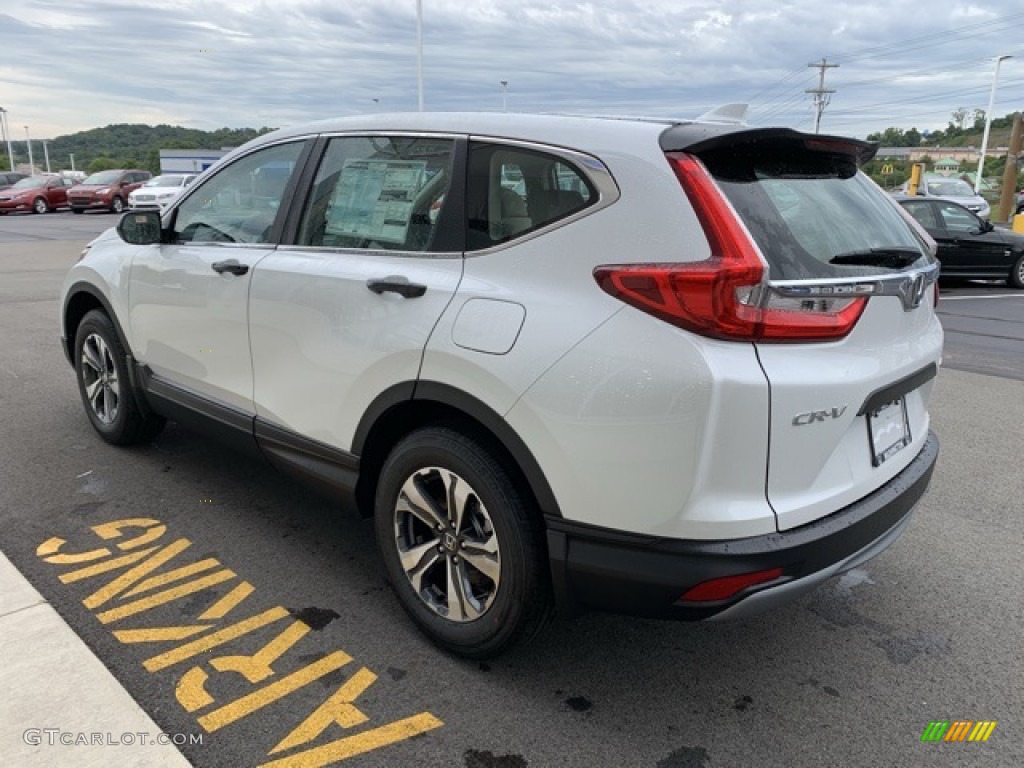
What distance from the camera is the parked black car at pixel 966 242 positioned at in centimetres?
1299

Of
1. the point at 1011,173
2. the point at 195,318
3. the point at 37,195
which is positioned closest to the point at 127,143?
the point at 37,195

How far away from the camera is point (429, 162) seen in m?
2.82

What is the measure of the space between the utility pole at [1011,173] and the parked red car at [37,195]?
34.9m

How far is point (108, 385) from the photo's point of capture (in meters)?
4.61

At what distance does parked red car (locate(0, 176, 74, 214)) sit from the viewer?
31797 millimetres

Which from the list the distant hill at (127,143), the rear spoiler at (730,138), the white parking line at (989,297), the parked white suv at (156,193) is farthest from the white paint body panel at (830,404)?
the distant hill at (127,143)

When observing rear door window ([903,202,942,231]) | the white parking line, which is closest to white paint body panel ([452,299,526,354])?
the white parking line

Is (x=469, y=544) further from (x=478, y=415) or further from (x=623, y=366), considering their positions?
(x=623, y=366)

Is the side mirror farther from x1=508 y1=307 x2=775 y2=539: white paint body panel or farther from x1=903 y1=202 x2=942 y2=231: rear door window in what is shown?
x1=903 y1=202 x2=942 y2=231: rear door window

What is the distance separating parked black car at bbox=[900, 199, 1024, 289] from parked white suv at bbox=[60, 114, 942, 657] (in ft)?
37.8

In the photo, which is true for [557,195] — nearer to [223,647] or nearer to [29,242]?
[223,647]

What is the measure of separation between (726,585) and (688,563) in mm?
119

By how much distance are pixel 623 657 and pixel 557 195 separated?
1.59 m

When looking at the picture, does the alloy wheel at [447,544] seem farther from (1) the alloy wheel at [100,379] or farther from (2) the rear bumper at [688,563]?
(1) the alloy wheel at [100,379]
